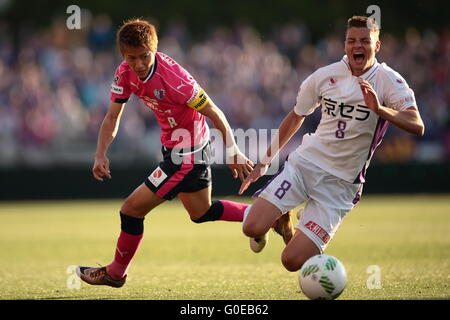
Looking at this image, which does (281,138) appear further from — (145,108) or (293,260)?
(145,108)

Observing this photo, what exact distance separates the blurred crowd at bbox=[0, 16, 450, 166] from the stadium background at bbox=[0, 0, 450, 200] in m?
0.02

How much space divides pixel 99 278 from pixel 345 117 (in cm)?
239

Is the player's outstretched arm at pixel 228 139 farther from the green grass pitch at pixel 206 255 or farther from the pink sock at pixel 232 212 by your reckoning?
the green grass pitch at pixel 206 255

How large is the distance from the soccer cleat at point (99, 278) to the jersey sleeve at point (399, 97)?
2588mm

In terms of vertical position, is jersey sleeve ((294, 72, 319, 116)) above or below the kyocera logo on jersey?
above

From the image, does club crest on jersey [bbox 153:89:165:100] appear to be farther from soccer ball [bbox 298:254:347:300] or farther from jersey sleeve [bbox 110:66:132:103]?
soccer ball [bbox 298:254:347:300]

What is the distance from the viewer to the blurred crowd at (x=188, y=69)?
17094 millimetres

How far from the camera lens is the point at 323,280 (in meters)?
5.75

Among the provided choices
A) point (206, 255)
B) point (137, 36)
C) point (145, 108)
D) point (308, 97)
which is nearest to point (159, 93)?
point (137, 36)

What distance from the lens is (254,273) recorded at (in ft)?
25.1

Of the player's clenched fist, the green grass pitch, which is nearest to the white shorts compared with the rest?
the green grass pitch

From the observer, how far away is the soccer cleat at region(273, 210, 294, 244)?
7080 mm
